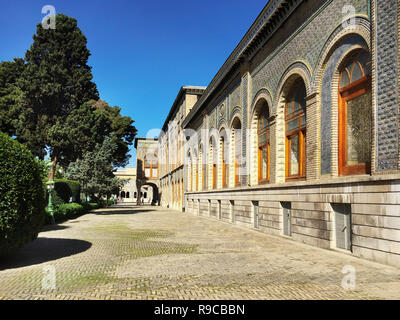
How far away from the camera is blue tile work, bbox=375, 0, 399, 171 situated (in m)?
8.20

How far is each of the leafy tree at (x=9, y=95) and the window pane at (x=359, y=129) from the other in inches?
1051

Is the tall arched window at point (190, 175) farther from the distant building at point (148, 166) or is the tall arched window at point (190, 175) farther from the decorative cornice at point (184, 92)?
the distant building at point (148, 166)

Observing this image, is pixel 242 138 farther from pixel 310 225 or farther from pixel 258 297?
pixel 258 297

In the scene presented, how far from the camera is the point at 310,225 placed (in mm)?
11773

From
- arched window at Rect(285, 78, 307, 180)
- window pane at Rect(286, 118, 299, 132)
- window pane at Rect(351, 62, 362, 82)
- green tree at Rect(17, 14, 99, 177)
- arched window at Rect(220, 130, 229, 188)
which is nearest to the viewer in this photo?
window pane at Rect(351, 62, 362, 82)

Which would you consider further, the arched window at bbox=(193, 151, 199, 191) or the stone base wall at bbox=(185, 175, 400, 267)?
the arched window at bbox=(193, 151, 199, 191)

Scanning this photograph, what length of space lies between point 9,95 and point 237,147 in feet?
83.9

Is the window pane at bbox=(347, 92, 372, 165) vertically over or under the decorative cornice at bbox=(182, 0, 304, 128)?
under

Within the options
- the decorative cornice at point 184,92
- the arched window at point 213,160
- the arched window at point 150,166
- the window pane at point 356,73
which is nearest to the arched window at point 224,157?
the arched window at point 213,160

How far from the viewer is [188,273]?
7316 mm

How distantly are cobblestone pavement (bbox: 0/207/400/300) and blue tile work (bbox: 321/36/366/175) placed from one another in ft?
9.32

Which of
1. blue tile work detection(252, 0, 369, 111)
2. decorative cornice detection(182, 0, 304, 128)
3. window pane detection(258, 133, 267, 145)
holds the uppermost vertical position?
decorative cornice detection(182, 0, 304, 128)

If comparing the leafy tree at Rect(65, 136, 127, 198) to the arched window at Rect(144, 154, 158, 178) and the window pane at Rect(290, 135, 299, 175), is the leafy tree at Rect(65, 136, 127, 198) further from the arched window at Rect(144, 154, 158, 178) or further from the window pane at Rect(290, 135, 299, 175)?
the arched window at Rect(144, 154, 158, 178)

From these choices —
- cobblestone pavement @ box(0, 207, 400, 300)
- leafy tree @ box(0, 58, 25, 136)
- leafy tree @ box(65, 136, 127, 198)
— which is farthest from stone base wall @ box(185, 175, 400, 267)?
leafy tree @ box(0, 58, 25, 136)
